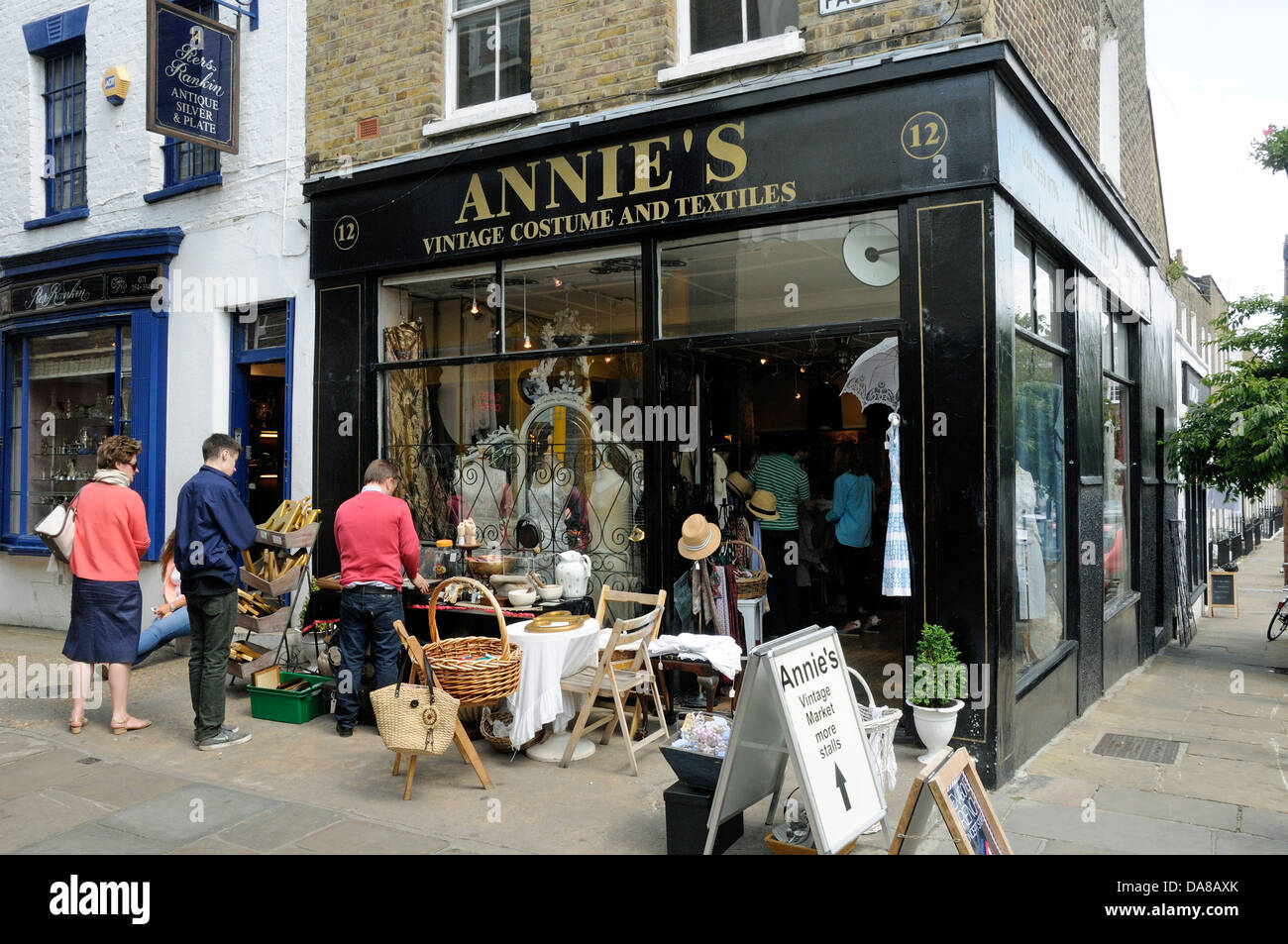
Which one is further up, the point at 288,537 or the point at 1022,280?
the point at 1022,280

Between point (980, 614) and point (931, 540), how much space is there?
544 millimetres

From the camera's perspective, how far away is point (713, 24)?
23.7 ft

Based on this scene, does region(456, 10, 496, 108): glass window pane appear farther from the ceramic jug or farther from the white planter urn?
the white planter urn

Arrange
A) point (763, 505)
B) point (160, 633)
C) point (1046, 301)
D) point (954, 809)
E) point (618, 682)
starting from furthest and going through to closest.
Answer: point (763, 505), point (160, 633), point (1046, 301), point (618, 682), point (954, 809)

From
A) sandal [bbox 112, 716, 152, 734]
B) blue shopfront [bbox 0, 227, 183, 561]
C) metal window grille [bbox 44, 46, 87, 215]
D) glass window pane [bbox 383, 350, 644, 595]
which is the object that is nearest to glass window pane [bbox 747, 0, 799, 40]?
glass window pane [bbox 383, 350, 644, 595]

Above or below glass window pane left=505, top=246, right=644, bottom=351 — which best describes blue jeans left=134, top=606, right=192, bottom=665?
below

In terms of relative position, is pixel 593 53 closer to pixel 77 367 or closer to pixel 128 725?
pixel 128 725

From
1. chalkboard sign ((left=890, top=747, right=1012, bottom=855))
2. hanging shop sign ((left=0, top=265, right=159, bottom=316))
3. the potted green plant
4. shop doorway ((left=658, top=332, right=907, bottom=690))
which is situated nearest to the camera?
chalkboard sign ((left=890, top=747, right=1012, bottom=855))

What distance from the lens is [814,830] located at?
3.98 m

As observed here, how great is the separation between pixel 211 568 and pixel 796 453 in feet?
23.6

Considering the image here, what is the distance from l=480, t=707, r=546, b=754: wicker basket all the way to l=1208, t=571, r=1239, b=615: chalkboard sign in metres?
12.6

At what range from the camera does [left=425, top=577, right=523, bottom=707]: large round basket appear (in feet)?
18.2

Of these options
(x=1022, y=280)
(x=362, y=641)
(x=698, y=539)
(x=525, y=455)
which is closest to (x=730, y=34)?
(x=1022, y=280)
